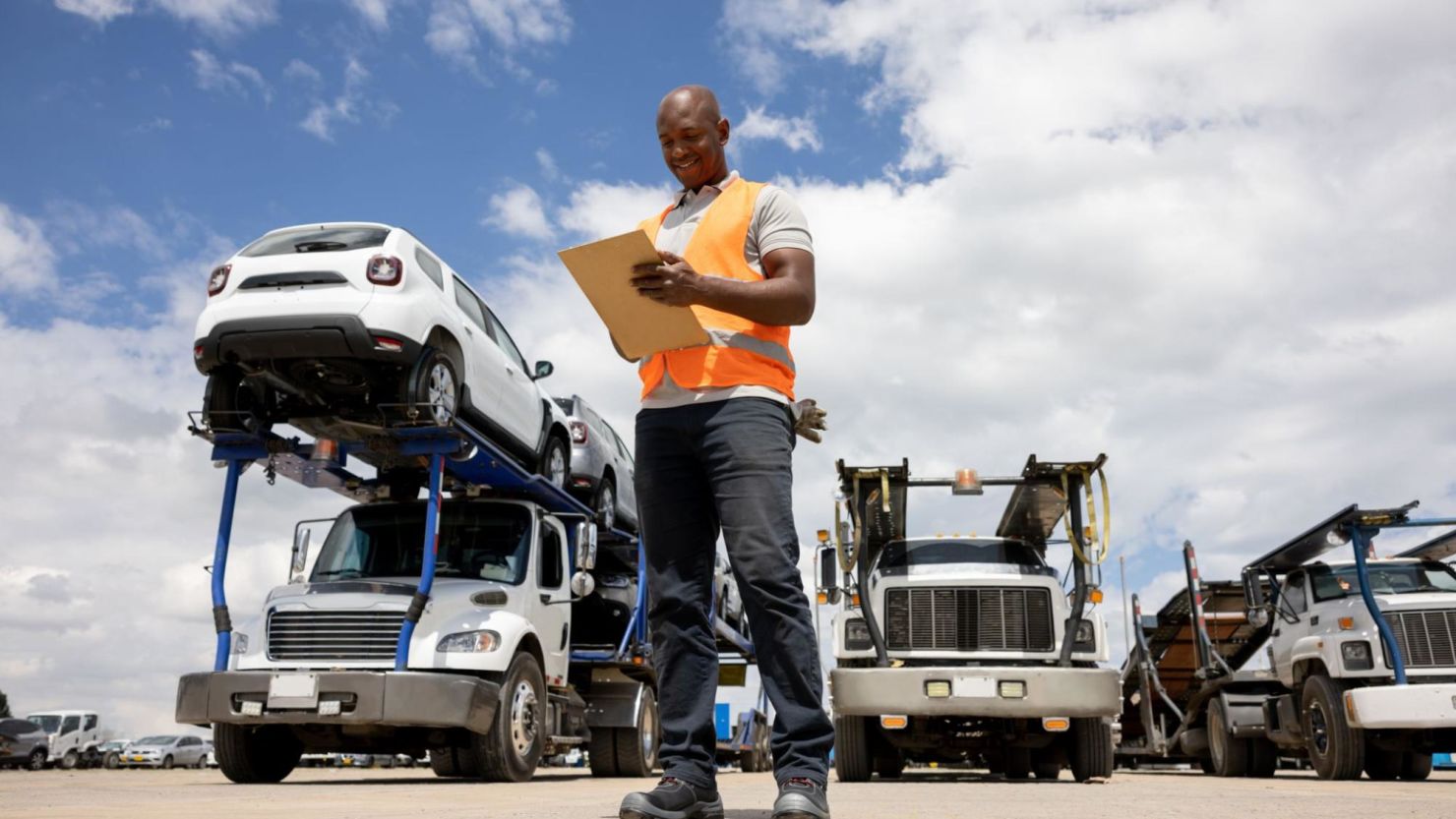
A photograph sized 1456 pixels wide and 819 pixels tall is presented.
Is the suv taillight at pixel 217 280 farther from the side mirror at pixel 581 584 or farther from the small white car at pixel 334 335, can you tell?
the side mirror at pixel 581 584

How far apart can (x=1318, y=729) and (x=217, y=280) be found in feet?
34.9

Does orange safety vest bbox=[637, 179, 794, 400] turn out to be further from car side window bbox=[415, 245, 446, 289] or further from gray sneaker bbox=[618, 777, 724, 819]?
car side window bbox=[415, 245, 446, 289]

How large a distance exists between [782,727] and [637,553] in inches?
379

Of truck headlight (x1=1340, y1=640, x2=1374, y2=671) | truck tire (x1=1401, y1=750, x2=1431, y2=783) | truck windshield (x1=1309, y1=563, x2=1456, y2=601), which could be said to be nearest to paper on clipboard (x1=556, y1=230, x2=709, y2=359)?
truck headlight (x1=1340, y1=640, x2=1374, y2=671)

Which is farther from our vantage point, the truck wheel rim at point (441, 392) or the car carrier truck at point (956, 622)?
the car carrier truck at point (956, 622)

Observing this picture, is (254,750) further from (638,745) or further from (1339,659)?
(1339,659)

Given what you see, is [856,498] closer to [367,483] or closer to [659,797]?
[367,483]

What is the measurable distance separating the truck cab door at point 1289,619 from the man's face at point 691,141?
35.9 ft

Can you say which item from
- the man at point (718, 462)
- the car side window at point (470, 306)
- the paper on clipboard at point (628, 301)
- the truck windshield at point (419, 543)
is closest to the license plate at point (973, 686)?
the truck windshield at point (419, 543)

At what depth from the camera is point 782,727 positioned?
3.35m

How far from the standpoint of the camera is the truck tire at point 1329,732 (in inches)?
431

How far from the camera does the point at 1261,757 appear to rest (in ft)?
45.0

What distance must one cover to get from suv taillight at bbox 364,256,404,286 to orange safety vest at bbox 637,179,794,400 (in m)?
5.86

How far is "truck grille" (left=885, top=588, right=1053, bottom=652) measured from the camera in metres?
10.3
